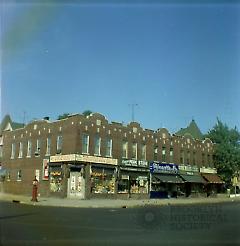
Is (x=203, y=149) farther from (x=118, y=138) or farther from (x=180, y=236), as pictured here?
(x=180, y=236)

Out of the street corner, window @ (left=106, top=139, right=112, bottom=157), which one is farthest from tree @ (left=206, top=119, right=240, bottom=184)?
the street corner

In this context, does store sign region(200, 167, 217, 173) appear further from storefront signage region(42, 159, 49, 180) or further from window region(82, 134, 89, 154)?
storefront signage region(42, 159, 49, 180)

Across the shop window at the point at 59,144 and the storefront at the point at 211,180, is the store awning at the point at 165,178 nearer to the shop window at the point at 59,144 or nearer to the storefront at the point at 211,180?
the storefront at the point at 211,180

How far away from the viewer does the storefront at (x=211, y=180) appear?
180ft

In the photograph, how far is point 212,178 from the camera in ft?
183

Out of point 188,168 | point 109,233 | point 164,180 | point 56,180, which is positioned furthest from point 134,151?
point 109,233

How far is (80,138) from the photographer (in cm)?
3803

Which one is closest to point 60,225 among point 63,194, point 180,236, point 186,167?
point 180,236

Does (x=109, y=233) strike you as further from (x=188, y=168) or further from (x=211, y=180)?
(x=211, y=180)

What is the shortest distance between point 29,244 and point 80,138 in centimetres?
2738

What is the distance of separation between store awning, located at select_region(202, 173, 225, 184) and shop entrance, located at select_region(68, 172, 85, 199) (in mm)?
21131

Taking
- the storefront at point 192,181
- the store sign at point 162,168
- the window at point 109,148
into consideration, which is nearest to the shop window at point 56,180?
the window at point 109,148

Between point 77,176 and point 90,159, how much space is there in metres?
1.81

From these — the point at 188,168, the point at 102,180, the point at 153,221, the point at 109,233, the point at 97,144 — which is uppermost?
the point at 97,144
